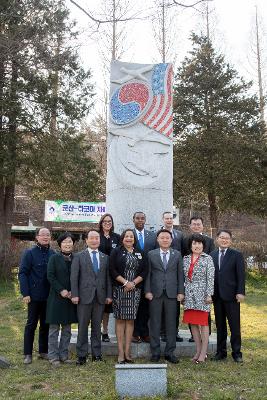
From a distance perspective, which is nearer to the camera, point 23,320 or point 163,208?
point 163,208

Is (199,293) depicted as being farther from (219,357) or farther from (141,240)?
(141,240)

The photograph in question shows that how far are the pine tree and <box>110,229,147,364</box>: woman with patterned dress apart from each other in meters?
13.5

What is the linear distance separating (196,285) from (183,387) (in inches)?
52.7

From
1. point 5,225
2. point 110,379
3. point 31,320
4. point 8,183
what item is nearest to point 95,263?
point 31,320

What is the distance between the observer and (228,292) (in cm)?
579

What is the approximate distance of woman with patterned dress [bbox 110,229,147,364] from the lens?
5477 millimetres

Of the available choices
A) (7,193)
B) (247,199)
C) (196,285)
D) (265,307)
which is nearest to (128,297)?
(196,285)

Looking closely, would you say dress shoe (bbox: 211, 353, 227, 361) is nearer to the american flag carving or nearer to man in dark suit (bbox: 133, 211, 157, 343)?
man in dark suit (bbox: 133, 211, 157, 343)

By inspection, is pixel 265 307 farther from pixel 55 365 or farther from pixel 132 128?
pixel 55 365

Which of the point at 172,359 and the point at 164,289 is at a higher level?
the point at 164,289

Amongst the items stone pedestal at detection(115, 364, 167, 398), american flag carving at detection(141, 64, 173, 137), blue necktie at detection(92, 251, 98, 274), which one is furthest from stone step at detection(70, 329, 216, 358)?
american flag carving at detection(141, 64, 173, 137)

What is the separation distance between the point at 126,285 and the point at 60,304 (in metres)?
0.85

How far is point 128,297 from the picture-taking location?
550cm

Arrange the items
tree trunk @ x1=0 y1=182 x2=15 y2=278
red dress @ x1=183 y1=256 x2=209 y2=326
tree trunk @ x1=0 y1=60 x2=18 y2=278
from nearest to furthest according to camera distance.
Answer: red dress @ x1=183 y1=256 x2=209 y2=326
tree trunk @ x1=0 y1=60 x2=18 y2=278
tree trunk @ x1=0 y1=182 x2=15 y2=278
